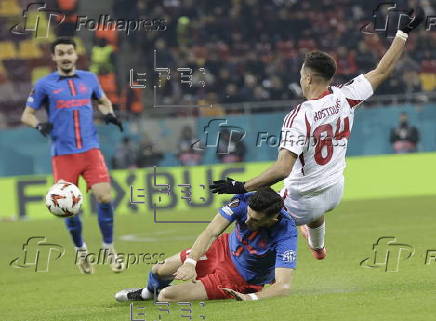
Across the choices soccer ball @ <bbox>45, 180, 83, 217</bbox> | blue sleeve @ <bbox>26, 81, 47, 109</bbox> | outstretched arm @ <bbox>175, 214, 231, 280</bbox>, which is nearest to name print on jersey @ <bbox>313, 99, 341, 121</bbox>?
outstretched arm @ <bbox>175, 214, 231, 280</bbox>

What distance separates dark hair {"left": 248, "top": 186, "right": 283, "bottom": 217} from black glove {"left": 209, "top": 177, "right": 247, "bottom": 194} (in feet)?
0.49

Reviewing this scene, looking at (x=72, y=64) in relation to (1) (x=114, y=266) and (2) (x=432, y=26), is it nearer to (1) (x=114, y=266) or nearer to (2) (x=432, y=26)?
(1) (x=114, y=266)

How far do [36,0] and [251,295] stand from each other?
20.1 metres

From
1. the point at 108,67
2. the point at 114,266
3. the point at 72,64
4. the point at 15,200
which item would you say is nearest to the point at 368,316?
the point at 114,266

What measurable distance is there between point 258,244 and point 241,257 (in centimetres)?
18

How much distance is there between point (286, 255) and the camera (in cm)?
768

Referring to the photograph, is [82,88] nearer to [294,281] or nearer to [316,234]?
[316,234]

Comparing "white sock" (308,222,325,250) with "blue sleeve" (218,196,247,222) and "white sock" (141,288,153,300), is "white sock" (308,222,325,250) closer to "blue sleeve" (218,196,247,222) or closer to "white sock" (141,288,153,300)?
"blue sleeve" (218,196,247,222)

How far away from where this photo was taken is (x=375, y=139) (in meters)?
21.5

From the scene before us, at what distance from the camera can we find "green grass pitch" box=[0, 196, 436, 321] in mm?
7270

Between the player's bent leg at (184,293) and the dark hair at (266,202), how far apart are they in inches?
32.7

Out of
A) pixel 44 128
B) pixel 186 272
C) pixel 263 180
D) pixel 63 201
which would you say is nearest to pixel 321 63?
pixel 263 180

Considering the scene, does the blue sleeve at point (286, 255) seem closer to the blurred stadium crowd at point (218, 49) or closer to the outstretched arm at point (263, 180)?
the outstretched arm at point (263, 180)

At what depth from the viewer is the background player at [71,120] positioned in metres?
11.5
